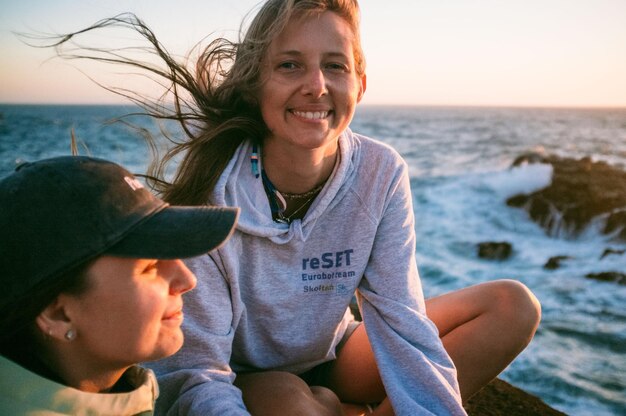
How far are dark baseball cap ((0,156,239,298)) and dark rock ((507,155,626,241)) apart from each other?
8.24 metres

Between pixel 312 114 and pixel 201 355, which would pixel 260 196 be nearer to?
pixel 312 114

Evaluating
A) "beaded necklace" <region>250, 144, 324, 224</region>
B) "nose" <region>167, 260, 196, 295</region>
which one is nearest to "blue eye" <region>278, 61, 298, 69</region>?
"beaded necklace" <region>250, 144, 324, 224</region>

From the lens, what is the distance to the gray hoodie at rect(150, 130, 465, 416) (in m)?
2.29

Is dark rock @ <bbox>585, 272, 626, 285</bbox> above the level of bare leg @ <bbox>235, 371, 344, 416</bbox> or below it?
below

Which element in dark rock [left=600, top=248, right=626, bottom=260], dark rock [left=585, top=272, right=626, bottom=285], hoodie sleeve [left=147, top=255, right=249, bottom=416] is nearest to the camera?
hoodie sleeve [left=147, top=255, right=249, bottom=416]

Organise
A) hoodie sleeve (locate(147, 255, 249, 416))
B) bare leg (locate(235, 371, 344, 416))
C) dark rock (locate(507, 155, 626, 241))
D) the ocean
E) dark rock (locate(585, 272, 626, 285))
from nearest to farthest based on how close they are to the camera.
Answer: hoodie sleeve (locate(147, 255, 249, 416)) < bare leg (locate(235, 371, 344, 416)) < the ocean < dark rock (locate(585, 272, 626, 285)) < dark rock (locate(507, 155, 626, 241))

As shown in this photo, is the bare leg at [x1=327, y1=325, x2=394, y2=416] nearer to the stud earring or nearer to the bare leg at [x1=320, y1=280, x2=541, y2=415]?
the bare leg at [x1=320, y1=280, x2=541, y2=415]

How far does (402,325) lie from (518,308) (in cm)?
63

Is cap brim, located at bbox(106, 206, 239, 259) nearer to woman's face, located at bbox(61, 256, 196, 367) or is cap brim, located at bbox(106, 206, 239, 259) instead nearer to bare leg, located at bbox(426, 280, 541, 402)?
woman's face, located at bbox(61, 256, 196, 367)

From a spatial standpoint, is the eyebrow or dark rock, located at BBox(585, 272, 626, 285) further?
dark rock, located at BBox(585, 272, 626, 285)

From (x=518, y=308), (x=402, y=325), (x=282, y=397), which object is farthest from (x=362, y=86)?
(x=282, y=397)

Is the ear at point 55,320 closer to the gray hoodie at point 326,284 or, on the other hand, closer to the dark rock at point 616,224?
the gray hoodie at point 326,284

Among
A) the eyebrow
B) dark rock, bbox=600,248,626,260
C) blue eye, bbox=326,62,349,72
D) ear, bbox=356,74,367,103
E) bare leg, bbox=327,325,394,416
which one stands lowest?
dark rock, bbox=600,248,626,260

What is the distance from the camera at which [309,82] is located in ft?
8.05
